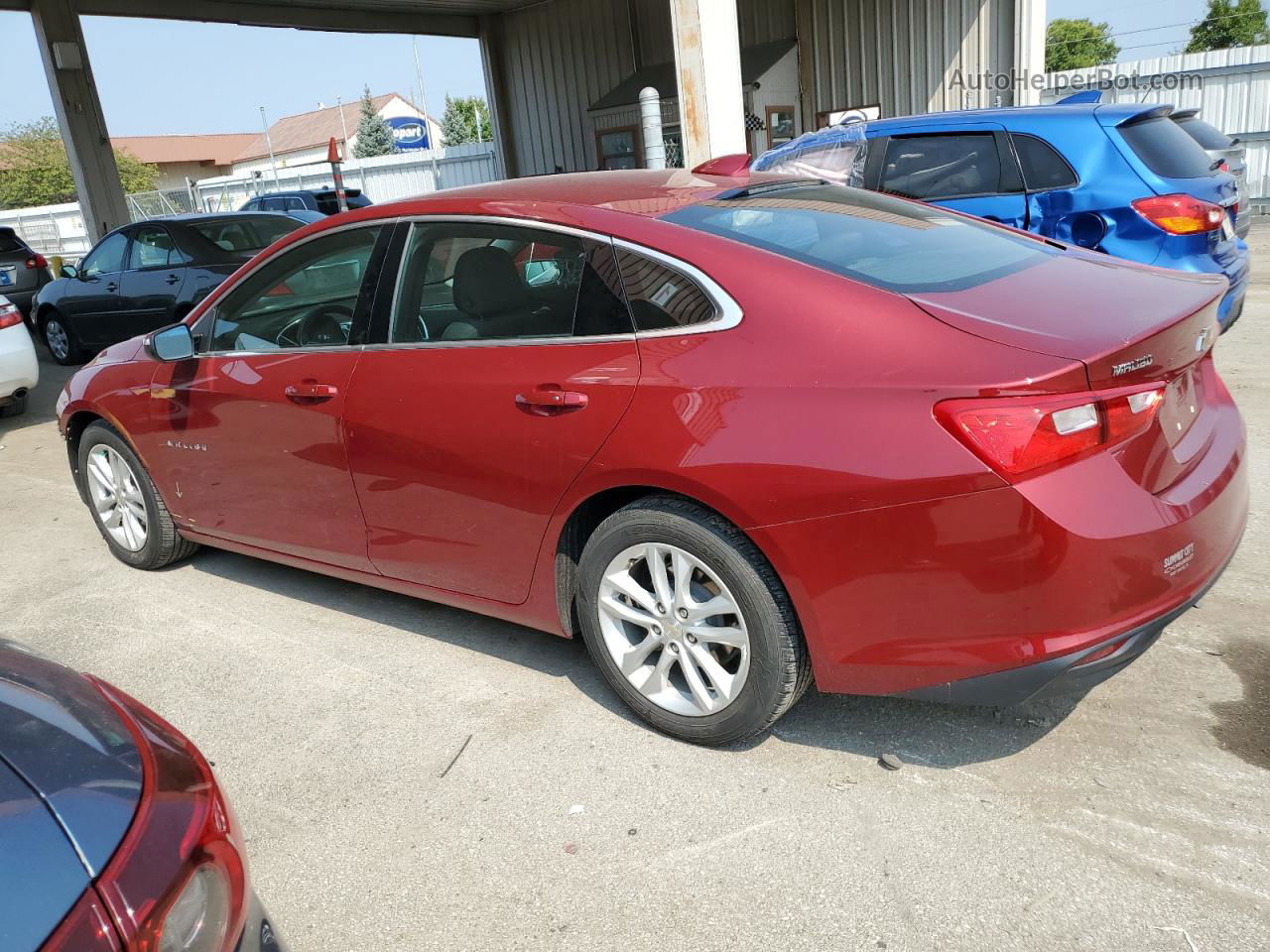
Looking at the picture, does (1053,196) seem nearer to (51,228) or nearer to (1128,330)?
(1128,330)

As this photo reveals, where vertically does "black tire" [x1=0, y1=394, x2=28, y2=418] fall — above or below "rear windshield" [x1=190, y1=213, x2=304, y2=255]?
below

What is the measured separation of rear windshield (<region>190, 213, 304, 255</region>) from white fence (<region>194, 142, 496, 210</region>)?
17.0 m

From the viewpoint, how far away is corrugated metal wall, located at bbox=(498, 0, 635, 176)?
20.9 metres

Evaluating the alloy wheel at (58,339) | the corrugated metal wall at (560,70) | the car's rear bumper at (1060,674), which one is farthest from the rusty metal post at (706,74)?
the corrugated metal wall at (560,70)

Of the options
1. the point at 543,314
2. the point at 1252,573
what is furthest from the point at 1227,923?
the point at 543,314

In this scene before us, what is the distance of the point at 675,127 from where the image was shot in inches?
727

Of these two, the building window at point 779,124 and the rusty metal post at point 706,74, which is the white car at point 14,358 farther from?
the building window at point 779,124

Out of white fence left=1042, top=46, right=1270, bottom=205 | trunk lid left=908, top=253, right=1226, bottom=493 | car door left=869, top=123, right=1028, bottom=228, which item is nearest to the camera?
trunk lid left=908, top=253, right=1226, bottom=493

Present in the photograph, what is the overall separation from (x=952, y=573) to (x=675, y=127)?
17.2 m

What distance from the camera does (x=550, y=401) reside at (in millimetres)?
3018

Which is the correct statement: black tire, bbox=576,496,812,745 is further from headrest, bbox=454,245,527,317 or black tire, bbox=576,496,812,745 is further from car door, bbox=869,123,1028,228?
car door, bbox=869,123,1028,228

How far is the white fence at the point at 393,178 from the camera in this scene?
93.6 feet

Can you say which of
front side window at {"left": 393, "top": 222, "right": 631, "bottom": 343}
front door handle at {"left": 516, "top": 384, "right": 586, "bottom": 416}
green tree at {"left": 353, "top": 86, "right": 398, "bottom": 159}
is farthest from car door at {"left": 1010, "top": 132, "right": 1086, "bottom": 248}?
green tree at {"left": 353, "top": 86, "right": 398, "bottom": 159}

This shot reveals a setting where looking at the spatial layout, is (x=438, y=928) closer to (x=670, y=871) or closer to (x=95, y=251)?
(x=670, y=871)
